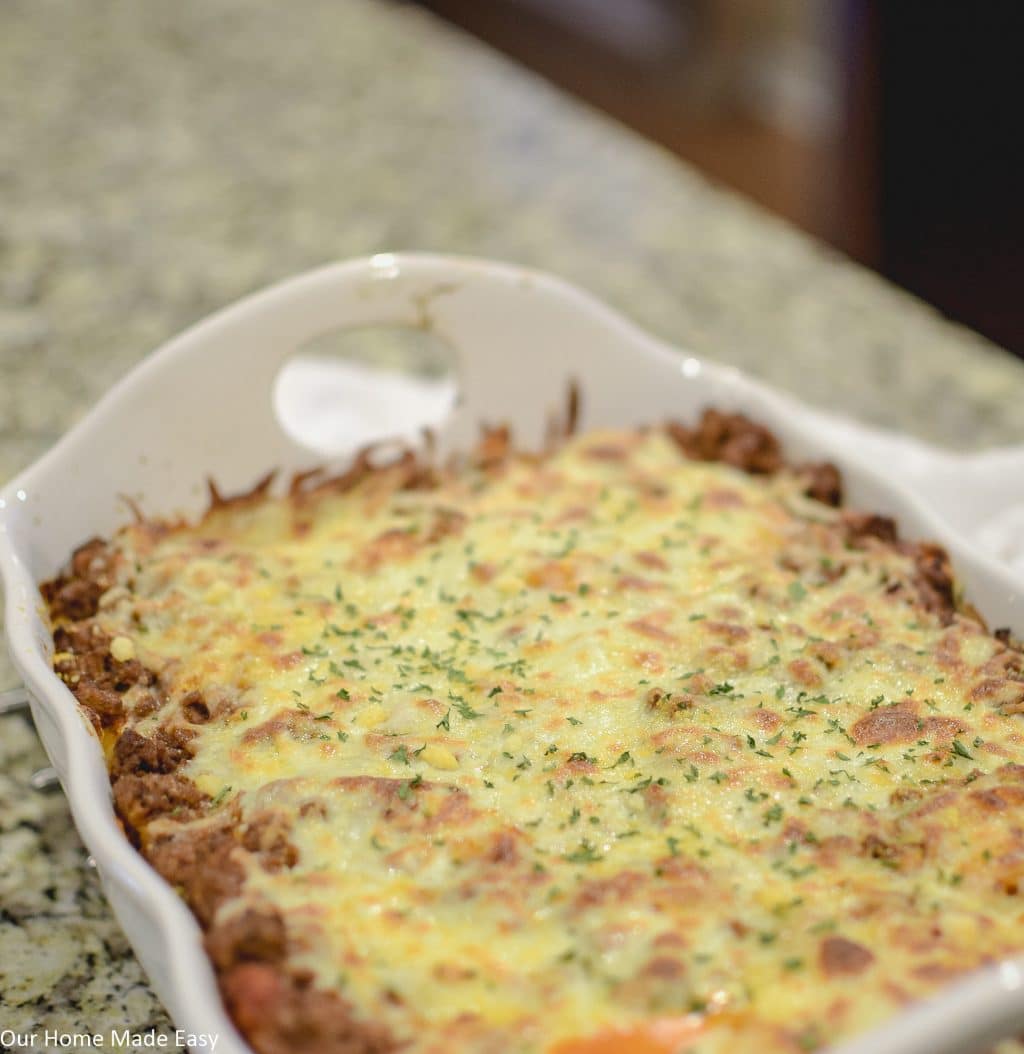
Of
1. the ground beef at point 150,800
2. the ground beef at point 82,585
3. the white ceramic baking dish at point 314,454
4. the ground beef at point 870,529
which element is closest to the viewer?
the ground beef at point 150,800

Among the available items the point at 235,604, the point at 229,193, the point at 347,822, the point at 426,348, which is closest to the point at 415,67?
the point at 229,193

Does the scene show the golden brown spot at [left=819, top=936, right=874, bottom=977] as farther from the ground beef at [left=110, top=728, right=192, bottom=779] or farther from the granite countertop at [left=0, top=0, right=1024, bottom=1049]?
the granite countertop at [left=0, top=0, right=1024, bottom=1049]

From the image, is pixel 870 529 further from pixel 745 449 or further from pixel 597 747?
pixel 597 747

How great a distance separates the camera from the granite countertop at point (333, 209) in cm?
327

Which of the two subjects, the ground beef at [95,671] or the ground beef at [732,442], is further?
the ground beef at [732,442]

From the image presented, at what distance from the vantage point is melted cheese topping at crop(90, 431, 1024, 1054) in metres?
1.40

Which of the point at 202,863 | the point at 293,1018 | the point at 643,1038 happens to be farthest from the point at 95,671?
the point at 643,1038

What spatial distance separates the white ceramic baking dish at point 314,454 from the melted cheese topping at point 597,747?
99 millimetres

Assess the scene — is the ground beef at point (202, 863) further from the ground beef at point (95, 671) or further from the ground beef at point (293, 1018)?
the ground beef at point (95, 671)

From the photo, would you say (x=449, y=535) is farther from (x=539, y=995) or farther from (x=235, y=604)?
(x=539, y=995)

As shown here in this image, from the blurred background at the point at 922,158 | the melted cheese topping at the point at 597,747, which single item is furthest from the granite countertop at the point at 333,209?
the blurred background at the point at 922,158

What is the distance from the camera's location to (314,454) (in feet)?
8.13

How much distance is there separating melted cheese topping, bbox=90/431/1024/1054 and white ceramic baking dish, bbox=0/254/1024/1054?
0.10 metres

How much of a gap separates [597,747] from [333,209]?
8.74 feet
